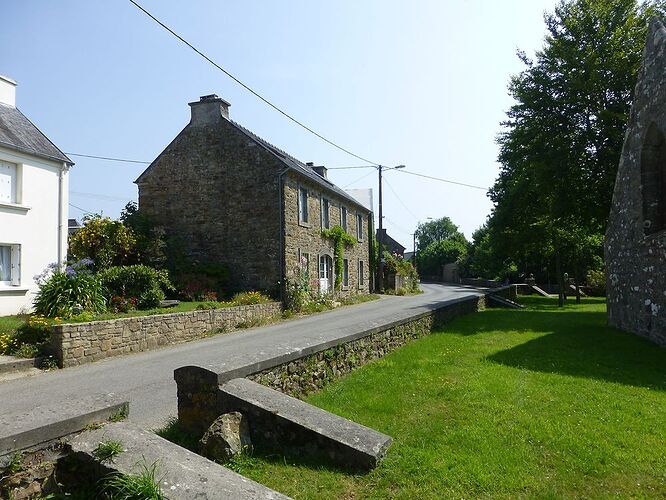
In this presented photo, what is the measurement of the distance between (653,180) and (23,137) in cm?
1810

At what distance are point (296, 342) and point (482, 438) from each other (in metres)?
2.89

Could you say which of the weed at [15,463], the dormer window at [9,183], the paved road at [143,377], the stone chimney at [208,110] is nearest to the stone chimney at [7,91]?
the dormer window at [9,183]

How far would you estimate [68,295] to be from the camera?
12.1 m

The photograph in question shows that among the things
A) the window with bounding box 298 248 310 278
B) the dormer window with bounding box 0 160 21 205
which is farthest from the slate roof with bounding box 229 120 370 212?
the dormer window with bounding box 0 160 21 205

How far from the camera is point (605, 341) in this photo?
11727 mm

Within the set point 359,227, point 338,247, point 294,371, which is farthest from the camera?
point 359,227

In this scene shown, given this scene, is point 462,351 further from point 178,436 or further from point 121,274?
point 121,274

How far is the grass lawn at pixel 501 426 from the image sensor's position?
401 cm

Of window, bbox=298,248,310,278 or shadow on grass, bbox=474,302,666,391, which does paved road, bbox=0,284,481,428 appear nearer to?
shadow on grass, bbox=474,302,666,391

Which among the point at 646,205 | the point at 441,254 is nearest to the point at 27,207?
the point at 646,205

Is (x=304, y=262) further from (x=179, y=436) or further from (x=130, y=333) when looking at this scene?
(x=179, y=436)

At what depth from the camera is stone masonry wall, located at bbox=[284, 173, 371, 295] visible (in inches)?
857

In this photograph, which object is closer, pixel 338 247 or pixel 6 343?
pixel 6 343

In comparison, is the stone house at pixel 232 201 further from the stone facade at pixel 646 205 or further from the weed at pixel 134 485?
the weed at pixel 134 485
